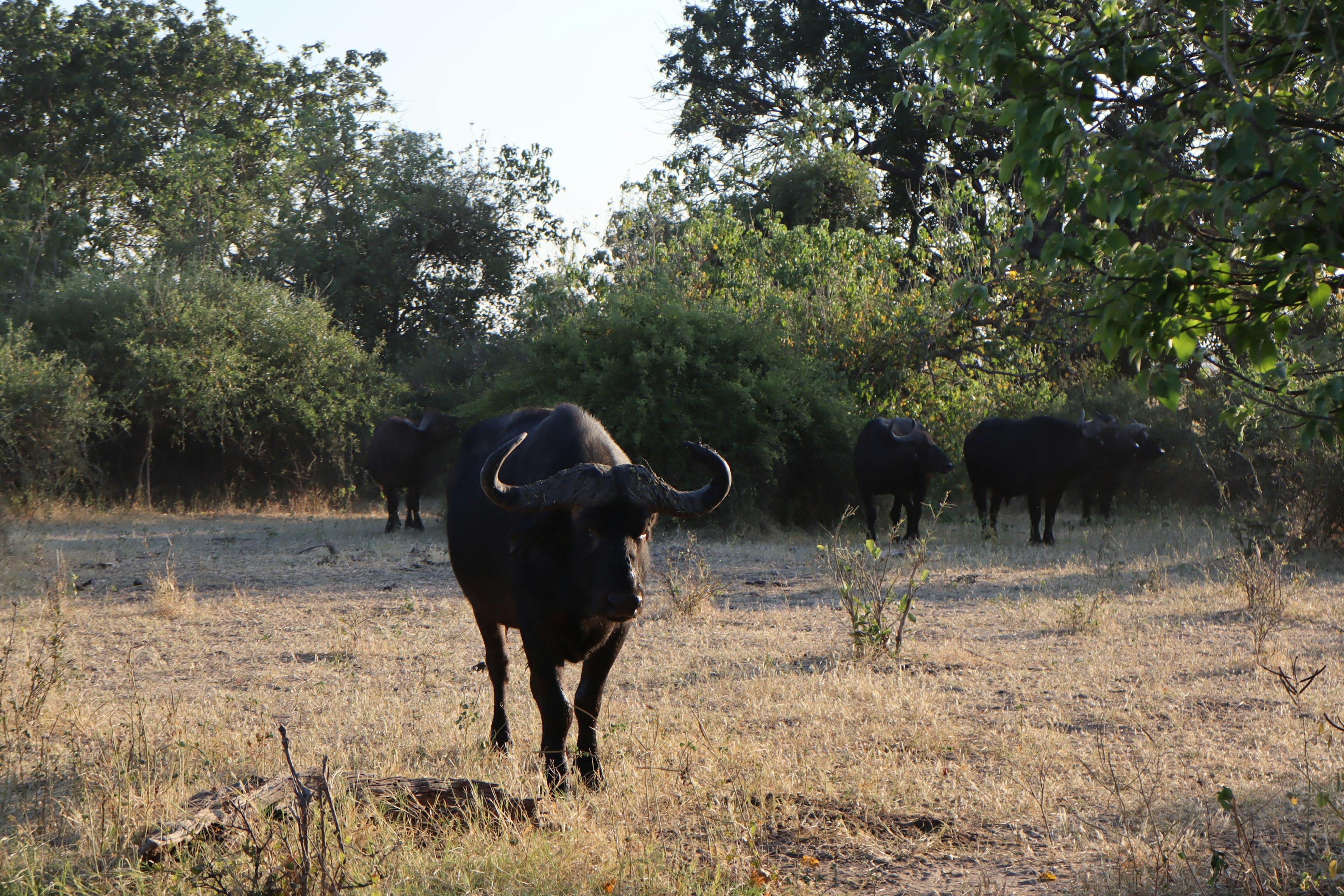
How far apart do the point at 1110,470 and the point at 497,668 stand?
541 inches

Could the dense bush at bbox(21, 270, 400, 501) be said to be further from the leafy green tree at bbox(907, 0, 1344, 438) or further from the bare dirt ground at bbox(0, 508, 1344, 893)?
the leafy green tree at bbox(907, 0, 1344, 438)

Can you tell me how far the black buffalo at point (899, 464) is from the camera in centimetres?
1571

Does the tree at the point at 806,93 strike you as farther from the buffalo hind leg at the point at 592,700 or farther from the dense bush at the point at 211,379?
the buffalo hind leg at the point at 592,700

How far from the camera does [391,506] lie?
58.2 ft

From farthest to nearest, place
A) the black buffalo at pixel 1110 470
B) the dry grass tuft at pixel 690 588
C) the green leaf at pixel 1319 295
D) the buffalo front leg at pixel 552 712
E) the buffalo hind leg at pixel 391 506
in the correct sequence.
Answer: the buffalo hind leg at pixel 391 506 → the black buffalo at pixel 1110 470 → the dry grass tuft at pixel 690 588 → the buffalo front leg at pixel 552 712 → the green leaf at pixel 1319 295

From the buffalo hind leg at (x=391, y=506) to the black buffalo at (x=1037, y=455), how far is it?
9.09 m

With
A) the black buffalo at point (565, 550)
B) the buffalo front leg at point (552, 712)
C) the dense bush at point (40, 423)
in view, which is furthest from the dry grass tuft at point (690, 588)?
the dense bush at point (40, 423)

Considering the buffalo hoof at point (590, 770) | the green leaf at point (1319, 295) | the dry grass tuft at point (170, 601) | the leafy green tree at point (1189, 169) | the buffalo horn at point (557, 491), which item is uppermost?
the leafy green tree at point (1189, 169)

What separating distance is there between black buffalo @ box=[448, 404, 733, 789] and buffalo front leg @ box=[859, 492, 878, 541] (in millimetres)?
11085

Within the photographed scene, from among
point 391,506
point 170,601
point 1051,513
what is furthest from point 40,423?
point 1051,513

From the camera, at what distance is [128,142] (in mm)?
30188

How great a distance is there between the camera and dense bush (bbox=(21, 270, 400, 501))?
22000 millimetres

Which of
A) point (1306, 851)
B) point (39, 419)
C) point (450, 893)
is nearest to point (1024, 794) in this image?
point (1306, 851)

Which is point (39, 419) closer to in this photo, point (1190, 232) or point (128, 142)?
point (128, 142)
